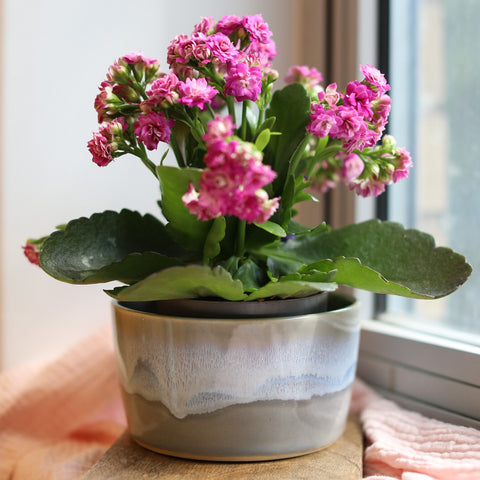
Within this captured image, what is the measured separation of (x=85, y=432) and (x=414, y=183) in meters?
0.65

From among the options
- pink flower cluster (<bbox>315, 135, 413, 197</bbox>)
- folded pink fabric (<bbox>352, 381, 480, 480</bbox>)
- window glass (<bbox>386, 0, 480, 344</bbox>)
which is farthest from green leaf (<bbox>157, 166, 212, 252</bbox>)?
window glass (<bbox>386, 0, 480, 344</bbox>)

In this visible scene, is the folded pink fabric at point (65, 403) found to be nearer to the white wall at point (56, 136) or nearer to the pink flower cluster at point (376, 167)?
the white wall at point (56, 136)

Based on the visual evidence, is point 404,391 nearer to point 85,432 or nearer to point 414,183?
point 414,183

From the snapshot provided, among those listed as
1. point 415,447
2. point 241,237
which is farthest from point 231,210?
point 415,447

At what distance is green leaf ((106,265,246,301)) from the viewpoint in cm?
46

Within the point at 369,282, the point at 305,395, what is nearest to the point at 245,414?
the point at 305,395

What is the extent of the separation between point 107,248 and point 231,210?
210 millimetres

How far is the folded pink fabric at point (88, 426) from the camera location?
1.90 ft

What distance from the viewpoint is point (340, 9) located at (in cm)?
91

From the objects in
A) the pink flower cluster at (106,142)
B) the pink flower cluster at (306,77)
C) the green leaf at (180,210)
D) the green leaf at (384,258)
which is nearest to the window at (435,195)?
the green leaf at (384,258)

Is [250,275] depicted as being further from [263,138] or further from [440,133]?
[440,133]

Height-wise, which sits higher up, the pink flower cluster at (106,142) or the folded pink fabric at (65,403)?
the pink flower cluster at (106,142)

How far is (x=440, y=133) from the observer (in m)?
0.83

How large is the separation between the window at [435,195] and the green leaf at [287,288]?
0.93ft
